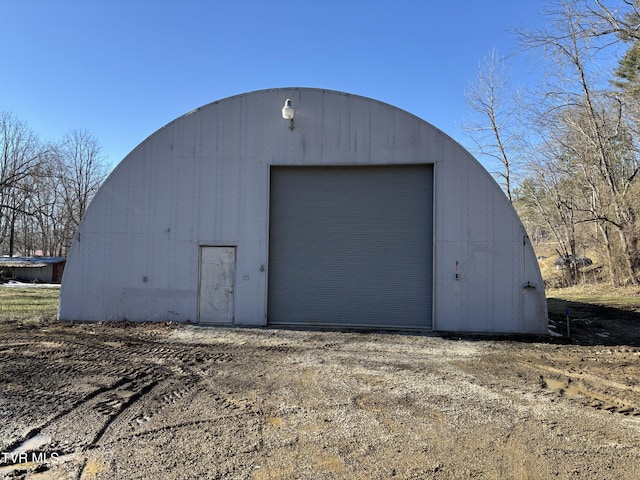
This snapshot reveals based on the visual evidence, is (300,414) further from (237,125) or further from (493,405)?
(237,125)

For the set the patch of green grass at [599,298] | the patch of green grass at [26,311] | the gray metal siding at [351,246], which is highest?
the gray metal siding at [351,246]

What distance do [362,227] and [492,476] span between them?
8063 millimetres

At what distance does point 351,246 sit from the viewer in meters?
11.2

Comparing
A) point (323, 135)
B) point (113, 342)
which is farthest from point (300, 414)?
point (323, 135)

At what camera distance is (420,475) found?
Answer: 3516 millimetres

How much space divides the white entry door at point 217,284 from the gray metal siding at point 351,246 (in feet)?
3.50

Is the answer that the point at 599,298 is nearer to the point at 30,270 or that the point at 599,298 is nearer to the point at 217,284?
the point at 217,284

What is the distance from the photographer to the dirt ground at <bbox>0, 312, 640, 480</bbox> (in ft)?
12.1

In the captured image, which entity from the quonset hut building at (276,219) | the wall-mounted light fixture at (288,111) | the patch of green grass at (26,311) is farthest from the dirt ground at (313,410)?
the wall-mounted light fixture at (288,111)

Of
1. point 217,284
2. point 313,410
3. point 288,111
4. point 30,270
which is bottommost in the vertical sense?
point 313,410

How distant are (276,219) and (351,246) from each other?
217 centimetres

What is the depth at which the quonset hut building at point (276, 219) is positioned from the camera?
11031mm

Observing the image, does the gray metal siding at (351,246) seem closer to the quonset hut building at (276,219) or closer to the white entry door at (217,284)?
the quonset hut building at (276,219)

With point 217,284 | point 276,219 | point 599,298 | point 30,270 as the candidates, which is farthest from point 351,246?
point 30,270
